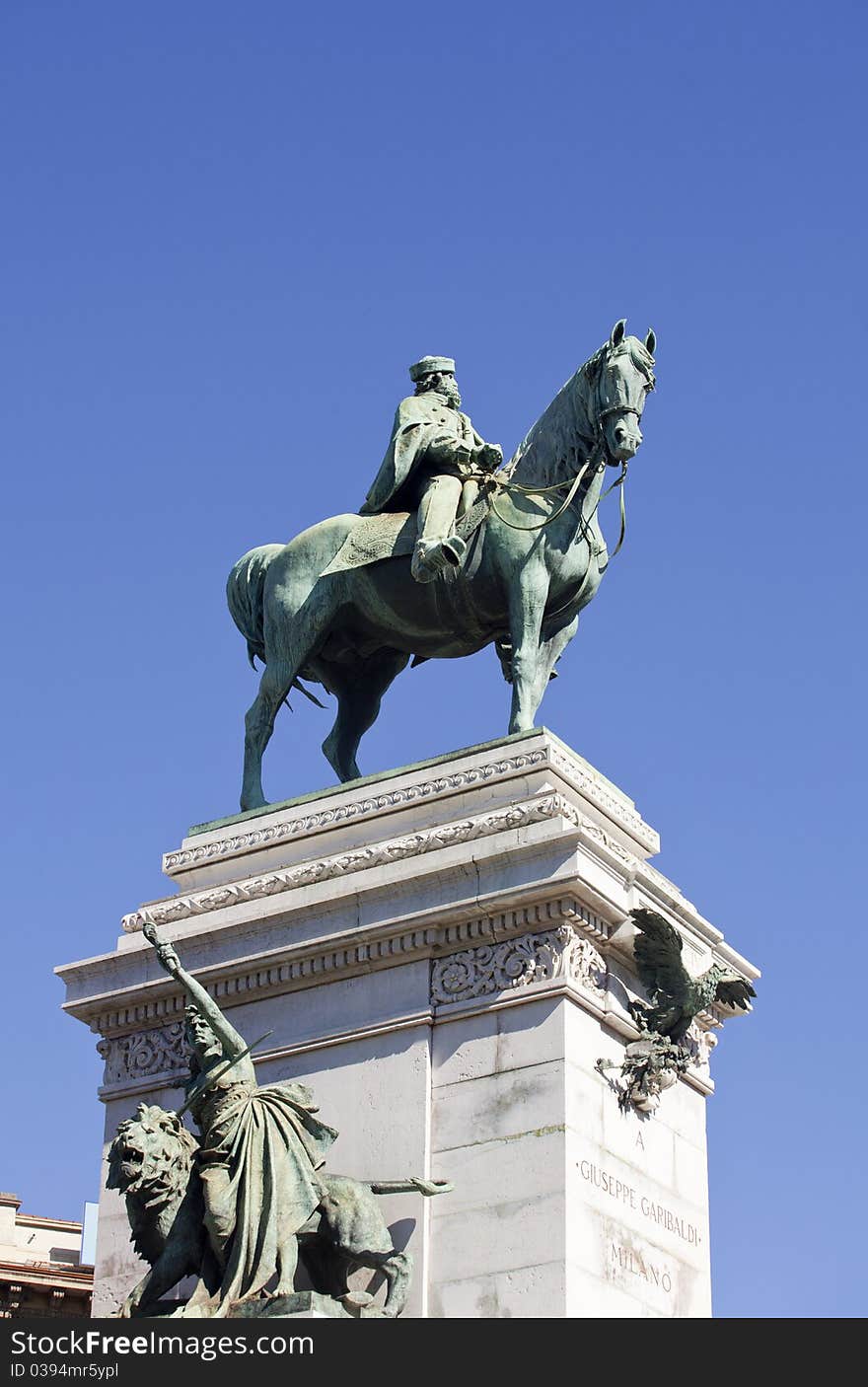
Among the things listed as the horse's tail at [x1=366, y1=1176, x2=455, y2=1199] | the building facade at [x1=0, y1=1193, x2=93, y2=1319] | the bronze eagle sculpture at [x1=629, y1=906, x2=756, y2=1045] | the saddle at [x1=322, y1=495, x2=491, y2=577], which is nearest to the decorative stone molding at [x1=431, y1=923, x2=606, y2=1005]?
the bronze eagle sculpture at [x1=629, y1=906, x2=756, y2=1045]

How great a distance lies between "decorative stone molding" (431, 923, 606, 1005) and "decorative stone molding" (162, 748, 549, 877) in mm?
1567

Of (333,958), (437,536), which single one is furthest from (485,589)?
(333,958)

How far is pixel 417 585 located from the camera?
22.4 metres

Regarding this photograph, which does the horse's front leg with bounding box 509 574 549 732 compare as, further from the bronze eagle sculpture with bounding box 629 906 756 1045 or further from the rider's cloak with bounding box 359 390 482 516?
the bronze eagle sculpture with bounding box 629 906 756 1045

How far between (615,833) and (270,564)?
4.75 metres

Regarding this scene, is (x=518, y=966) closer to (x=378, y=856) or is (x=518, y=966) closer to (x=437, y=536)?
(x=378, y=856)

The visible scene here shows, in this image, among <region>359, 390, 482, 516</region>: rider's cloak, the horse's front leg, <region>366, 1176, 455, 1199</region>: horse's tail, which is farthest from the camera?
<region>359, 390, 482, 516</region>: rider's cloak

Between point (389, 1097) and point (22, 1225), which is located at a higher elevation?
point (22, 1225)

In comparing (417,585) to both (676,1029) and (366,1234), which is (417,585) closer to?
(676,1029)

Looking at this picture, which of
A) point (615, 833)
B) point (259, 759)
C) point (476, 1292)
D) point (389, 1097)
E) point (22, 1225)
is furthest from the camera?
point (22, 1225)

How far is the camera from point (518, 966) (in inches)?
773

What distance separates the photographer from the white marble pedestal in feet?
61.6

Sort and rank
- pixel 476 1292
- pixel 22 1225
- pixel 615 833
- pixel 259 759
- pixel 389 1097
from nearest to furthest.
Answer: pixel 476 1292, pixel 389 1097, pixel 615 833, pixel 259 759, pixel 22 1225

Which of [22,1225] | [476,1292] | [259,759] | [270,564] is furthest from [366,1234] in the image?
[22,1225]
